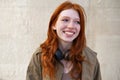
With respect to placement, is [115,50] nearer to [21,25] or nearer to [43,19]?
[43,19]

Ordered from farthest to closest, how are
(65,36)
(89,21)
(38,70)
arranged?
(89,21), (38,70), (65,36)

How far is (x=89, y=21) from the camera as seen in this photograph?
7.93 feet

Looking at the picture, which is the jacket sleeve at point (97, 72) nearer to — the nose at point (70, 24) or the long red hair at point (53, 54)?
the long red hair at point (53, 54)

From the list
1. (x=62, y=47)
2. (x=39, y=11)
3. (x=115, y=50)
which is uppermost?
(x=39, y=11)

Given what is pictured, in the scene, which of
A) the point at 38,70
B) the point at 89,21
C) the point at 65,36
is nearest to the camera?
the point at 65,36

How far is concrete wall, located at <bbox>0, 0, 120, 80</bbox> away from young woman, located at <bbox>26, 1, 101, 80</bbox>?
3.09ft

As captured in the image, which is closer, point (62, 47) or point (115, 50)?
point (62, 47)

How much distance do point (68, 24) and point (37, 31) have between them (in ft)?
3.75

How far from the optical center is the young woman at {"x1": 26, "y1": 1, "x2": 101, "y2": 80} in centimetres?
143

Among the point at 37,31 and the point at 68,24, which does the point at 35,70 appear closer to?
the point at 68,24

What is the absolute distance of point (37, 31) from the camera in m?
2.50

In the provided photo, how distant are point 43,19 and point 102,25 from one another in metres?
0.55

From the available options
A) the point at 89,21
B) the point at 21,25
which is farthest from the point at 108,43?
the point at 21,25

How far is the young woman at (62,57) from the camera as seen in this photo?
143cm
